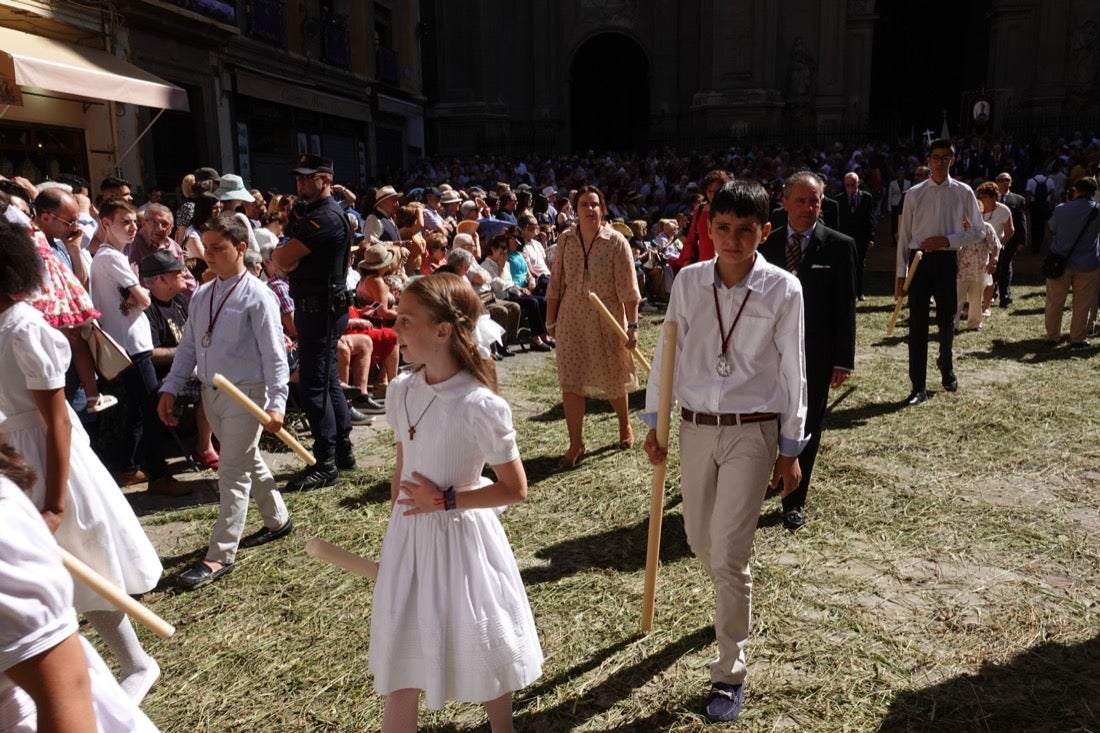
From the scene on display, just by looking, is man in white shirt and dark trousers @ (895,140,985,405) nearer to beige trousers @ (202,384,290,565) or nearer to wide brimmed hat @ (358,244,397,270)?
wide brimmed hat @ (358,244,397,270)

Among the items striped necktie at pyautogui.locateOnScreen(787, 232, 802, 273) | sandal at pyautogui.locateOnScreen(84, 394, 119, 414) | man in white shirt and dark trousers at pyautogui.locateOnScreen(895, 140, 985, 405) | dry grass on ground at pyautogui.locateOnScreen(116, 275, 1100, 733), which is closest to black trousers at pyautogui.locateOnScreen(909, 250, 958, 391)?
man in white shirt and dark trousers at pyautogui.locateOnScreen(895, 140, 985, 405)

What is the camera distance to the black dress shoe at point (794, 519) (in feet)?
16.6

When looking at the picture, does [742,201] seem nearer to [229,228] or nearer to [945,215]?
[229,228]

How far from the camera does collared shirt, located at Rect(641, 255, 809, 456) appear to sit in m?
3.24

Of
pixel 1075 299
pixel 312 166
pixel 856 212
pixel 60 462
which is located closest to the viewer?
pixel 60 462

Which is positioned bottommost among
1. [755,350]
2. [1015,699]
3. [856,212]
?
[1015,699]

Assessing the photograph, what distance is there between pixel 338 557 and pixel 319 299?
148 inches

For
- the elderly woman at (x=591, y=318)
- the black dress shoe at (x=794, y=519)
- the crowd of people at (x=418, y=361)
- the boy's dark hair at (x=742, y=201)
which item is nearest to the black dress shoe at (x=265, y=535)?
the crowd of people at (x=418, y=361)

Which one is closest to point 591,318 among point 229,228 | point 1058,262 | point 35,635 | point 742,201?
point 229,228

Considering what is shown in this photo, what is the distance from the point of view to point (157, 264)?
6.31m

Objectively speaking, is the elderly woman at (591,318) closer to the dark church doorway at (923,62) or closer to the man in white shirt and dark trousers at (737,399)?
the man in white shirt and dark trousers at (737,399)

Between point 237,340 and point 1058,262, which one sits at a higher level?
point 1058,262

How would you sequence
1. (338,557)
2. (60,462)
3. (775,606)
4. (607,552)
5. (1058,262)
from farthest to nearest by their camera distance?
(1058,262) → (607,552) → (775,606) → (60,462) → (338,557)

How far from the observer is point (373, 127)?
91.5ft
